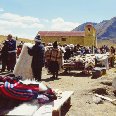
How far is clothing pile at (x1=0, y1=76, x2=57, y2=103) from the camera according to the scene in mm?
7552

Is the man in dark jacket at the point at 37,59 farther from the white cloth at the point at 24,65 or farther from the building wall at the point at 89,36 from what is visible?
the building wall at the point at 89,36

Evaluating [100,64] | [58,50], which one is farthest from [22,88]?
[100,64]

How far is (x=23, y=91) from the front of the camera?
7.77m

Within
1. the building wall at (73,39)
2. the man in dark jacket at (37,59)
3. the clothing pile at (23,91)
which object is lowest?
the clothing pile at (23,91)

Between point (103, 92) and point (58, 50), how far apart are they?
4944 mm

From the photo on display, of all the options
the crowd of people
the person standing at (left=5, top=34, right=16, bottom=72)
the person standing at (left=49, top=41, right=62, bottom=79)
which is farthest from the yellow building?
the person standing at (left=49, top=41, right=62, bottom=79)

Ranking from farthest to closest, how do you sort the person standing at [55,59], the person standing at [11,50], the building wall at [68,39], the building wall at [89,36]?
1. the building wall at [89,36]
2. the building wall at [68,39]
3. the person standing at [11,50]
4. the person standing at [55,59]

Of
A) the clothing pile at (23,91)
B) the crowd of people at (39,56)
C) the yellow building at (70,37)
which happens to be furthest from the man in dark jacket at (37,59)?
the yellow building at (70,37)

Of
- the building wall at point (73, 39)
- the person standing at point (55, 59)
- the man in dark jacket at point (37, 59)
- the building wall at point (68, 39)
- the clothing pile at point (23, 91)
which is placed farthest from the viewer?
the building wall at point (73, 39)

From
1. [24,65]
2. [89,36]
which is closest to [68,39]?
[89,36]

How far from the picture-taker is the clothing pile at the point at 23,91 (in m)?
7.55

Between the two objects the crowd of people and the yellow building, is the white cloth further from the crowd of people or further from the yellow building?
the yellow building

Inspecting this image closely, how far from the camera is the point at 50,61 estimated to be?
56.3 ft

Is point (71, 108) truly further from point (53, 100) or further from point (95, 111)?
point (53, 100)
